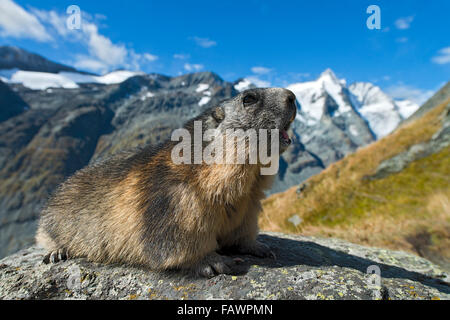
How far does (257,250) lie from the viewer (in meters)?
6.35

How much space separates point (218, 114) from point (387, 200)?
51.8 ft

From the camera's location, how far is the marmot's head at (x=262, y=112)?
5527 mm

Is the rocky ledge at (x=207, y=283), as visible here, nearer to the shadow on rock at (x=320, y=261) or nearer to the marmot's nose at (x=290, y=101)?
the shadow on rock at (x=320, y=261)

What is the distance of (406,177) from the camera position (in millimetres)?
18750

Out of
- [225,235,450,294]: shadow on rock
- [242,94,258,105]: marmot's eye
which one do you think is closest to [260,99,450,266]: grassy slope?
[225,235,450,294]: shadow on rock

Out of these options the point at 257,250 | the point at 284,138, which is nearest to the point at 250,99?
the point at 284,138

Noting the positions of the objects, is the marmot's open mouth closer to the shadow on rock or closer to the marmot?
the marmot

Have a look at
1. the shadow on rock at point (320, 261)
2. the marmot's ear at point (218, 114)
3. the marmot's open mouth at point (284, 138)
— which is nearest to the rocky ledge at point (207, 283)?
the shadow on rock at point (320, 261)

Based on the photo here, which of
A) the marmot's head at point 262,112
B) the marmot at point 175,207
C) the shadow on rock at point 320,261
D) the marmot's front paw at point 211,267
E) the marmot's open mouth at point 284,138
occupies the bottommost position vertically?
the shadow on rock at point 320,261

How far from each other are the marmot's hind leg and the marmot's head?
4.94m

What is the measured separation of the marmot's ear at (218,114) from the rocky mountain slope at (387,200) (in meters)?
9.68
